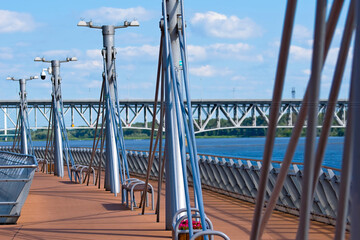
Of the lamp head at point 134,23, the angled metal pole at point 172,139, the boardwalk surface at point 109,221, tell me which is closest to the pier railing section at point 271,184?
the boardwalk surface at point 109,221

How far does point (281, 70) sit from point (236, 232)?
7204mm

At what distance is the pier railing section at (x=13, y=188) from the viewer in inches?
498

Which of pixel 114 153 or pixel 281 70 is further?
pixel 114 153

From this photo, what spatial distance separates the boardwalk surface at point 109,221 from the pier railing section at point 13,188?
284mm

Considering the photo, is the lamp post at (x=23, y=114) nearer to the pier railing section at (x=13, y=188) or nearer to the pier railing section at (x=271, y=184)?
the pier railing section at (x=271, y=184)

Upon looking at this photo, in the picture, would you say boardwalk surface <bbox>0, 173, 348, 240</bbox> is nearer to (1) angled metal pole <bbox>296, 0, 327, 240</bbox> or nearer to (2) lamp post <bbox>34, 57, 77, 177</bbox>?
(1) angled metal pole <bbox>296, 0, 327, 240</bbox>

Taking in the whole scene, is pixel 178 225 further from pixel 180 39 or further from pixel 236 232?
pixel 180 39

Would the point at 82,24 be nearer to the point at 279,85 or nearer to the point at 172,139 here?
the point at 172,139

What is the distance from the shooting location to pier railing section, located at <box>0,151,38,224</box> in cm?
1265

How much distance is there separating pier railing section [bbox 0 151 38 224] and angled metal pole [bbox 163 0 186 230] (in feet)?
10.6

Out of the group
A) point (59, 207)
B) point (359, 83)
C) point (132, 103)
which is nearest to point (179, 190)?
point (59, 207)

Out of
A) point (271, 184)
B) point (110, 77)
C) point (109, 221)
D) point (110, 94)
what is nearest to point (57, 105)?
point (110, 94)

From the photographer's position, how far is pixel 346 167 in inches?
132

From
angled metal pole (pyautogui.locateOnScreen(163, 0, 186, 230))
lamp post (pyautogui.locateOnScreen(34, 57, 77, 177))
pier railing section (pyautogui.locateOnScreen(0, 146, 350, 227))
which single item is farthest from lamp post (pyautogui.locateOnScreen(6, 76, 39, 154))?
angled metal pole (pyautogui.locateOnScreen(163, 0, 186, 230))
